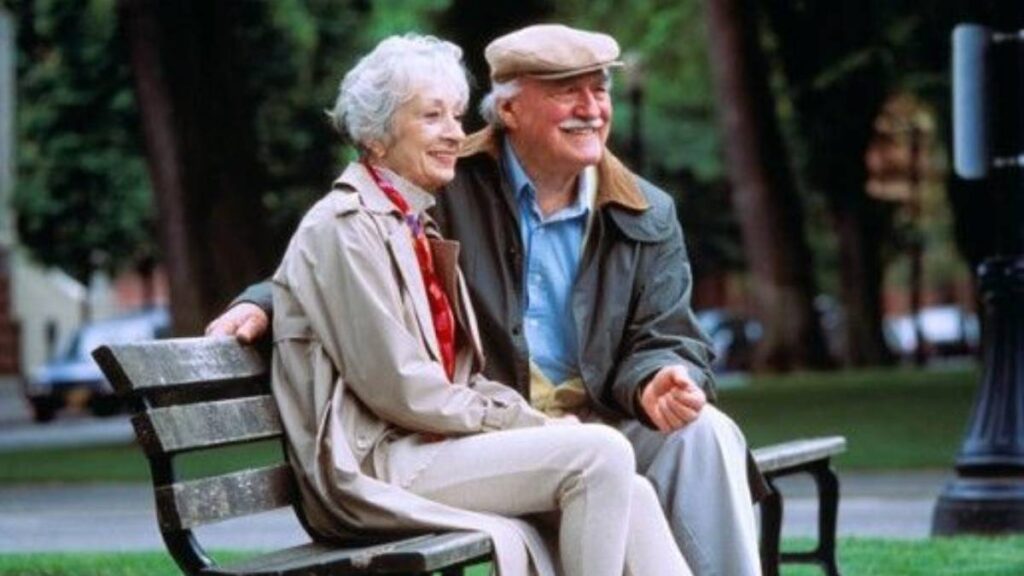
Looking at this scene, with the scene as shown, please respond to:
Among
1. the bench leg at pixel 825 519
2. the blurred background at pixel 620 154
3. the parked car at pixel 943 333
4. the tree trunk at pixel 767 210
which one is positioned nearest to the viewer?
the bench leg at pixel 825 519

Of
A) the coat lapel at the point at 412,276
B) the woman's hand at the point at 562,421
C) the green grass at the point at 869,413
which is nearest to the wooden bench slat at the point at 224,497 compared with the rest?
the coat lapel at the point at 412,276

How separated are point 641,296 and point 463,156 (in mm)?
553

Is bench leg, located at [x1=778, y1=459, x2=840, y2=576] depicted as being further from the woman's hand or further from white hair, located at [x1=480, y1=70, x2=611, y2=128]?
the woman's hand

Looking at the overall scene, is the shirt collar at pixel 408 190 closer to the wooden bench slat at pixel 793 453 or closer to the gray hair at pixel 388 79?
the gray hair at pixel 388 79

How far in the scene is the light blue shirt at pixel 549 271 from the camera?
7.41 m

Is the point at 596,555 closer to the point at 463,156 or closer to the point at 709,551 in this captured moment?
the point at 709,551

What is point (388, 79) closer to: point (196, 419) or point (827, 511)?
point (196, 419)

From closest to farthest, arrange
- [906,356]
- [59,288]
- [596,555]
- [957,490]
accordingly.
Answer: [596,555], [957,490], [59,288], [906,356]

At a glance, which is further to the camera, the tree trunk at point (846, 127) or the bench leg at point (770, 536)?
the tree trunk at point (846, 127)

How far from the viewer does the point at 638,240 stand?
7.44 meters

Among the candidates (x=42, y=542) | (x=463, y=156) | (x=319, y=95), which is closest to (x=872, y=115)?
(x=319, y=95)

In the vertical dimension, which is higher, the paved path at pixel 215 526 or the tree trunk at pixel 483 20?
the tree trunk at pixel 483 20

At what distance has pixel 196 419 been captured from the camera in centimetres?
659

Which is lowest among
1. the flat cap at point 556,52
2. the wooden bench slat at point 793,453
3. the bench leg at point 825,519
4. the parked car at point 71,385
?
the parked car at point 71,385
